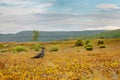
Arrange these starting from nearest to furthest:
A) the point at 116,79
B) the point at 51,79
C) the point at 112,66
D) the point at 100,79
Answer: the point at 100,79 < the point at 116,79 < the point at 51,79 < the point at 112,66

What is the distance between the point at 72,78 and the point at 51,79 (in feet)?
3.34

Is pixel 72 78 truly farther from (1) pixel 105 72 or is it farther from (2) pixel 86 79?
(1) pixel 105 72

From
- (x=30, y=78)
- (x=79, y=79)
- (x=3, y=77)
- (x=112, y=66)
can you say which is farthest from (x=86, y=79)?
(x=112, y=66)

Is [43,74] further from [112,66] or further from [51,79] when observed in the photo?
[112,66]

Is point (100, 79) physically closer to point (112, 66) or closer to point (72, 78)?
point (72, 78)

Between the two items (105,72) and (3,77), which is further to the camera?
(105,72)

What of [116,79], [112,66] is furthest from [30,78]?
[112,66]

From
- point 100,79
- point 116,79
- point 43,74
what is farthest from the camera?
point 43,74

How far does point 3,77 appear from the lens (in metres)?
16.5

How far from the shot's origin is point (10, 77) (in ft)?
55.1

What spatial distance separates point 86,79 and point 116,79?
4.22ft

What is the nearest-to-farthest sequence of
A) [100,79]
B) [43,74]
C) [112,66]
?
[100,79] → [43,74] → [112,66]

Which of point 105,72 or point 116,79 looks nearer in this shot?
point 116,79

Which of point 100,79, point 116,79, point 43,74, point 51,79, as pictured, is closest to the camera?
point 100,79
